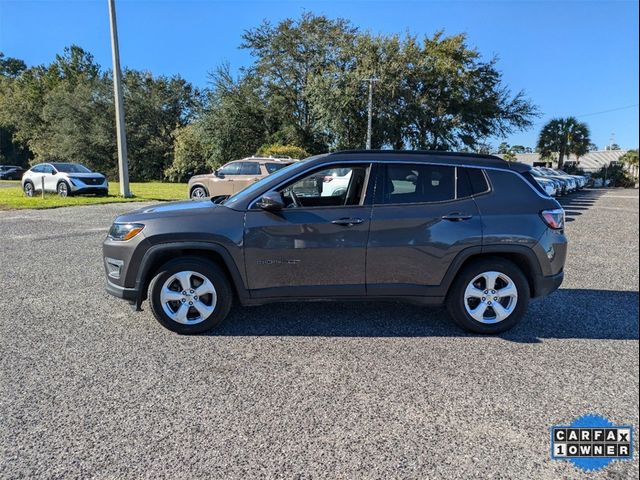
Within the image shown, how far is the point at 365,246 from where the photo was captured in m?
3.87

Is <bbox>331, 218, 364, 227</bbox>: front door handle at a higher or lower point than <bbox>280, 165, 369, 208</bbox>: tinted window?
lower

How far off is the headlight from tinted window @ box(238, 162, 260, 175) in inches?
473

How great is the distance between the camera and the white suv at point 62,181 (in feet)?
56.2

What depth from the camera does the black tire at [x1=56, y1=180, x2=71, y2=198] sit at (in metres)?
17.1

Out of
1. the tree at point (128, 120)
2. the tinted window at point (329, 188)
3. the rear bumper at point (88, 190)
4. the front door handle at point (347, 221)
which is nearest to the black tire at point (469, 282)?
the front door handle at point (347, 221)

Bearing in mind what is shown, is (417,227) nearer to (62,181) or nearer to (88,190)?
(88,190)

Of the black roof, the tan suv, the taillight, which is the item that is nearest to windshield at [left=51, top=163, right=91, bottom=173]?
the tan suv

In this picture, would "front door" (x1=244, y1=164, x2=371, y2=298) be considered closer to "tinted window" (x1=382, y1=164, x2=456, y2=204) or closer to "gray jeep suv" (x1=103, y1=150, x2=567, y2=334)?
"gray jeep suv" (x1=103, y1=150, x2=567, y2=334)

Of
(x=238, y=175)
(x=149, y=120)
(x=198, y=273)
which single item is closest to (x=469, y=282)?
(x=198, y=273)

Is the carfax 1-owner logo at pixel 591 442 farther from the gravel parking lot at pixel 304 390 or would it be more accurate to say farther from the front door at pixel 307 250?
the front door at pixel 307 250

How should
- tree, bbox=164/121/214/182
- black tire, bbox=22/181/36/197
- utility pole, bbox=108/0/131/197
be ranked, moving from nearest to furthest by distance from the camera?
utility pole, bbox=108/0/131/197, black tire, bbox=22/181/36/197, tree, bbox=164/121/214/182

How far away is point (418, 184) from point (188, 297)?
244cm

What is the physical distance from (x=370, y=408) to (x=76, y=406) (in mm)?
1981

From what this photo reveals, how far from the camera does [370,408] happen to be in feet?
9.30
